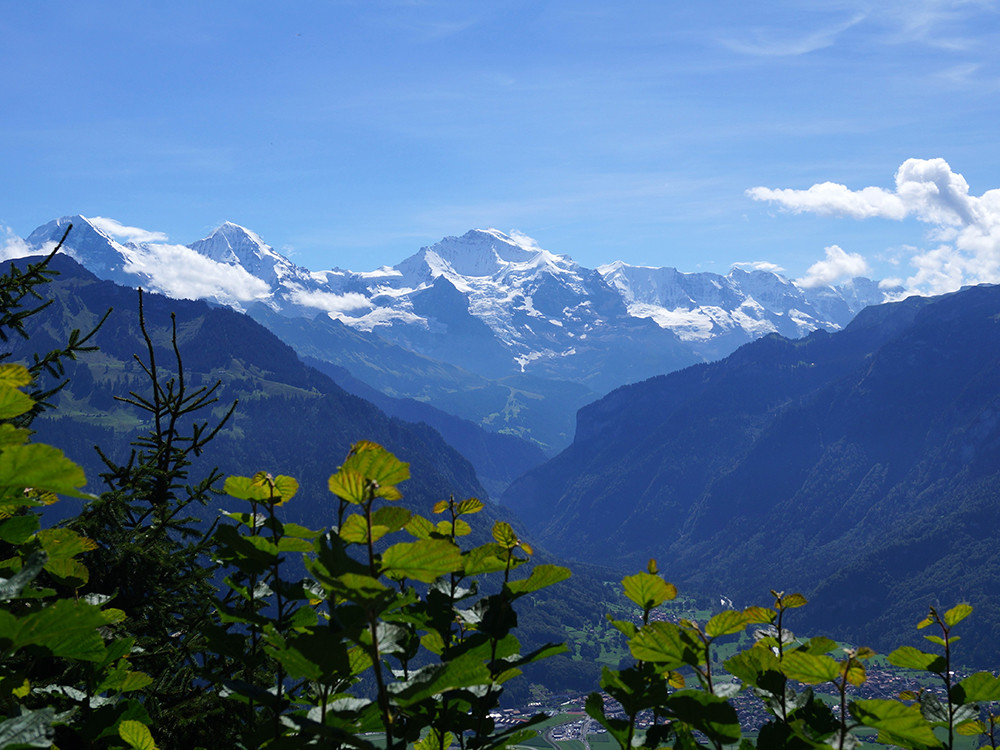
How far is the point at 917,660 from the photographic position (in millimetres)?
3279

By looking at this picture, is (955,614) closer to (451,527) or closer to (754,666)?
(754,666)

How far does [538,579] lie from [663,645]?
1.70 feet

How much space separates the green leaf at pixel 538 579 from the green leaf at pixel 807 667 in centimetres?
85

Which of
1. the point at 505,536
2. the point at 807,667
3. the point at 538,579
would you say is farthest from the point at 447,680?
the point at 807,667

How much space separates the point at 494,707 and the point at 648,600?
31.1 inches

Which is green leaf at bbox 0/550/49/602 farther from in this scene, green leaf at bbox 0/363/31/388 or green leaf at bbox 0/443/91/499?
green leaf at bbox 0/363/31/388

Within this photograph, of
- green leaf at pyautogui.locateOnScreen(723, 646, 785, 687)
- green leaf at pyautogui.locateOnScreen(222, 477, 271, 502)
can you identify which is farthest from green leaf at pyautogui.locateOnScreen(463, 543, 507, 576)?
green leaf at pyautogui.locateOnScreen(222, 477, 271, 502)

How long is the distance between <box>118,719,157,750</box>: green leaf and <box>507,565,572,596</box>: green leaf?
1.76m

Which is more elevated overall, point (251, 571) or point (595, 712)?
point (251, 571)

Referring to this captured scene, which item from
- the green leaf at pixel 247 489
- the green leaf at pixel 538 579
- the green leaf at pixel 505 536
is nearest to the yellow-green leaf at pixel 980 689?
the green leaf at pixel 538 579

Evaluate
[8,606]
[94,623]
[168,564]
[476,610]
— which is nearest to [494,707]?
[476,610]

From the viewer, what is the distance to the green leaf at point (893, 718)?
7.98ft

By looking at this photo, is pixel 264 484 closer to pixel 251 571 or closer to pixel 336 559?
pixel 251 571

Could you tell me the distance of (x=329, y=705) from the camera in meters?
2.79
